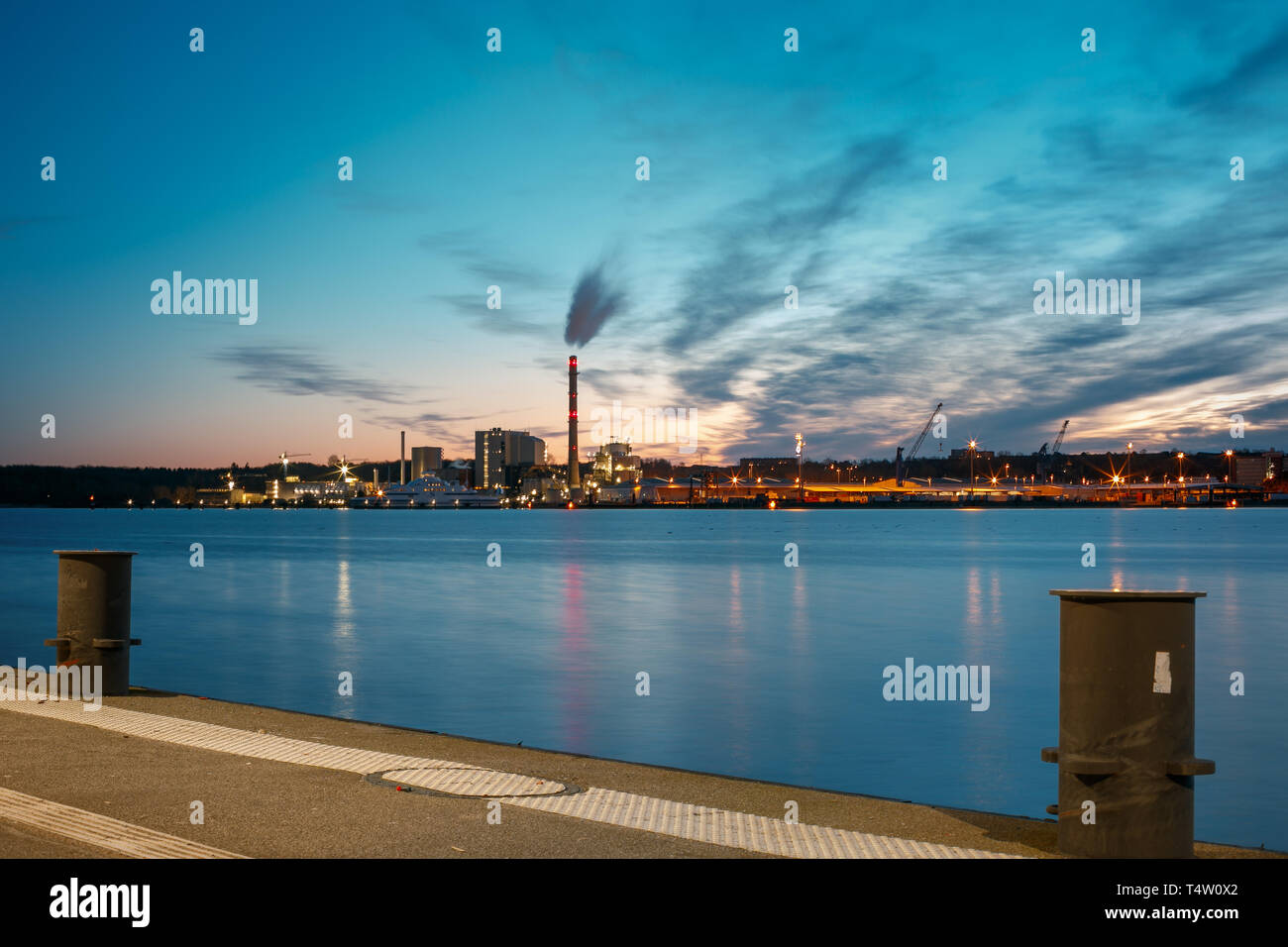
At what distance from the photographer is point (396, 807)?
742 cm

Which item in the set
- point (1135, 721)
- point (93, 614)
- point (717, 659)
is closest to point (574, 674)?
point (717, 659)

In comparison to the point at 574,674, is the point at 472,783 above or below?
above

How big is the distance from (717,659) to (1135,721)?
65.0 ft

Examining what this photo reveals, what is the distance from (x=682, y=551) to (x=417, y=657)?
6654 centimetres

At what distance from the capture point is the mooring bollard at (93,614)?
456 inches

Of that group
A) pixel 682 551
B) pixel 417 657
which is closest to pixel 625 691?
pixel 417 657

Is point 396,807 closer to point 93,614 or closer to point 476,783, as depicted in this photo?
point 476,783

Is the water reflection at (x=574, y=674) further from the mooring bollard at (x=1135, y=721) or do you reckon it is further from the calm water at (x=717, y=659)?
the mooring bollard at (x=1135, y=721)

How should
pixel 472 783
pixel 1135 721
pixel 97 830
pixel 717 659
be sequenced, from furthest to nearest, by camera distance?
1. pixel 717 659
2. pixel 472 783
3. pixel 97 830
4. pixel 1135 721

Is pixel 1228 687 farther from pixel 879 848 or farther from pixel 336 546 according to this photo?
pixel 336 546

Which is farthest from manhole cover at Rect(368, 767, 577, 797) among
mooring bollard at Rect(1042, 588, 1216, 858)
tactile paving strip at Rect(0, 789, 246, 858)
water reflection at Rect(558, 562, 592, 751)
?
water reflection at Rect(558, 562, 592, 751)

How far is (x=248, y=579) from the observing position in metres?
56.0

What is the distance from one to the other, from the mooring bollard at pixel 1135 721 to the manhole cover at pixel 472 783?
3592mm

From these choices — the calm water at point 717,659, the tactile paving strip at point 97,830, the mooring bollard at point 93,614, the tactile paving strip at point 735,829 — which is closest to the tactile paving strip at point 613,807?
the tactile paving strip at point 735,829
